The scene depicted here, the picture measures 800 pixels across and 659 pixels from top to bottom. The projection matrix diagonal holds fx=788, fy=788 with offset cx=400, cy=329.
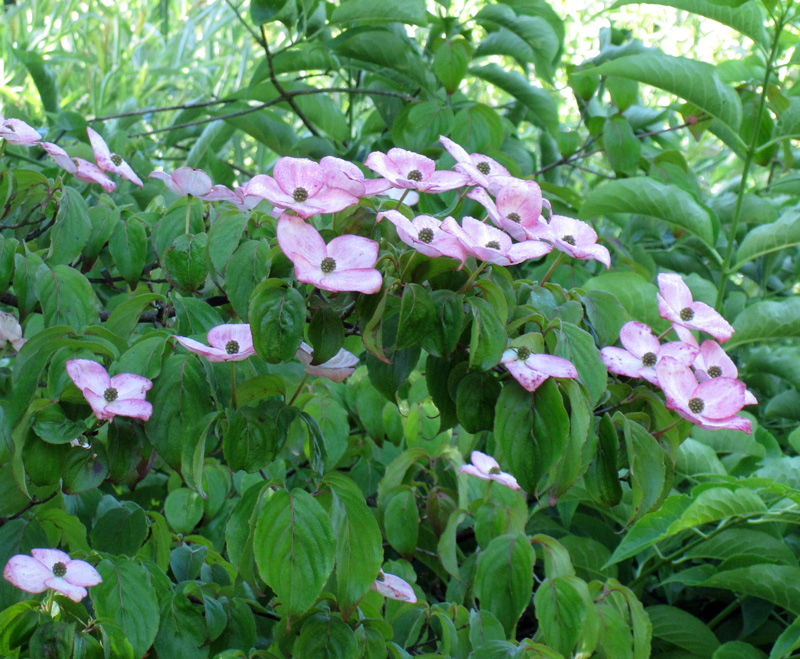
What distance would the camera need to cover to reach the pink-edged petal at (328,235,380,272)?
480 millimetres

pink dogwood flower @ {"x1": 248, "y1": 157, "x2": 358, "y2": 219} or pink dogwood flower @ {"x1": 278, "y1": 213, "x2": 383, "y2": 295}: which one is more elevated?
pink dogwood flower @ {"x1": 248, "y1": 157, "x2": 358, "y2": 219}

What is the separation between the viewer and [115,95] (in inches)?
101

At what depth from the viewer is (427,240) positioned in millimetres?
493

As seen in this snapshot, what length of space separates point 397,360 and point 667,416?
0.65ft

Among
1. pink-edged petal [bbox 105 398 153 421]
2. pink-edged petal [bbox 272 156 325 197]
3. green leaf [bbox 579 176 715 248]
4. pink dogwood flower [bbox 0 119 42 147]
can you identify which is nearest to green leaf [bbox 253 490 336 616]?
pink-edged petal [bbox 105 398 153 421]

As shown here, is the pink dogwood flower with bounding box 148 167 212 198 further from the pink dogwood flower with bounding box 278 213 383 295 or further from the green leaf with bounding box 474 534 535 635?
the green leaf with bounding box 474 534 535 635

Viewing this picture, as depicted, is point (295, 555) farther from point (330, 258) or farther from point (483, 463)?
point (483, 463)

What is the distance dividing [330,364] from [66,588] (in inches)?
9.7

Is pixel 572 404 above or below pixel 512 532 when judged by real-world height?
above

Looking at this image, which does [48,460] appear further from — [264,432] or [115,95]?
[115,95]

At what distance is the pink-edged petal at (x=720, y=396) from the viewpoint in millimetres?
543

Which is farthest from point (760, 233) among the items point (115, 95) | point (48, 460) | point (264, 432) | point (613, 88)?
point (115, 95)

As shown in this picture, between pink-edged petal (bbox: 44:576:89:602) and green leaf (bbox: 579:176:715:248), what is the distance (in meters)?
0.84

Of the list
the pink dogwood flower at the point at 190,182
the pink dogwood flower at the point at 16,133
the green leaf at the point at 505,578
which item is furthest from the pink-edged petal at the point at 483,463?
the pink dogwood flower at the point at 16,133
